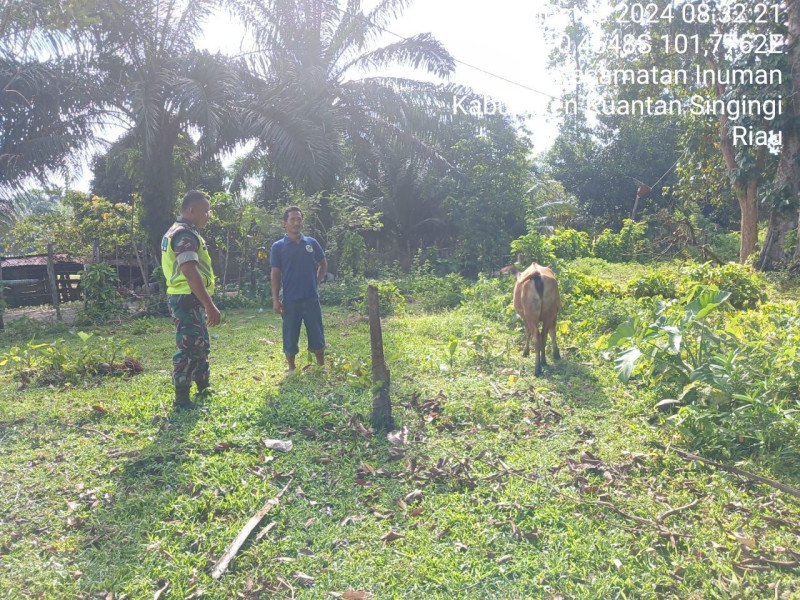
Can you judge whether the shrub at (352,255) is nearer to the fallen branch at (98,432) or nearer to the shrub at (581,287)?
the shrub at (581,287)

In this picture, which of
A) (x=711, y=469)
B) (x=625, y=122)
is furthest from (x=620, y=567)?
(x=625, y=122)

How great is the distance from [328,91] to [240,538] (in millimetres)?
14798

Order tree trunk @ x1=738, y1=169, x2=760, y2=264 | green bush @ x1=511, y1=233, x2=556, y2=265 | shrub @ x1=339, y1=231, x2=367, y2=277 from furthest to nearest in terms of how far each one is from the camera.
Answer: shrub @ x1=339, y1=231, x2=367, y2=277, tree trunk @ x1=738, y1=169, x2=760, y2=264, green bush @ x1=511, y1=233, x2=556, y2=265

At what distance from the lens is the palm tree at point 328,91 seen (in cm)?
1423

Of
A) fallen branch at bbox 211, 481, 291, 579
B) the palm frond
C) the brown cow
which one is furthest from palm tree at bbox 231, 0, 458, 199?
fallen branch at bbox 211, 481, 291, 579

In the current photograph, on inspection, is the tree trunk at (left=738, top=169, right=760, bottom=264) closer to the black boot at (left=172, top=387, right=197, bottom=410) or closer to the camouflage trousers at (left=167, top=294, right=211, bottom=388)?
the camouflage trousers at (left=167, top=294, right=211, bottom=388)

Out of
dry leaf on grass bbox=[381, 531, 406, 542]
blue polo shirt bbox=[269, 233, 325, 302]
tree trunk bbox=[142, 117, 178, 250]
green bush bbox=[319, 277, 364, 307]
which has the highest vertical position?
tree trunk bbox=[142, 117, 178, 250]

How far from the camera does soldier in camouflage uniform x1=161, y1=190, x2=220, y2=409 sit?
184 inches

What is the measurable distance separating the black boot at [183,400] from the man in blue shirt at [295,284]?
1439mm

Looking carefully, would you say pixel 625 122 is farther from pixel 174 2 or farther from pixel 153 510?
pixel 153 510

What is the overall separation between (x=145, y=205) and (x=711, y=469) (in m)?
13.6

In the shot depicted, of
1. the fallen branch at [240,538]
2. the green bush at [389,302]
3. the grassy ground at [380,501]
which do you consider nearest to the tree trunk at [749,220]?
the green bush at [389,302]

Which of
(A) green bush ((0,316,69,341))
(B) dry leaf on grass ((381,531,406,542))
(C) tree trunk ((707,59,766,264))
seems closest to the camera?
(B) dry leaf on grass ((381,531,406,542))

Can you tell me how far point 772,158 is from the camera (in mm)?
12742
